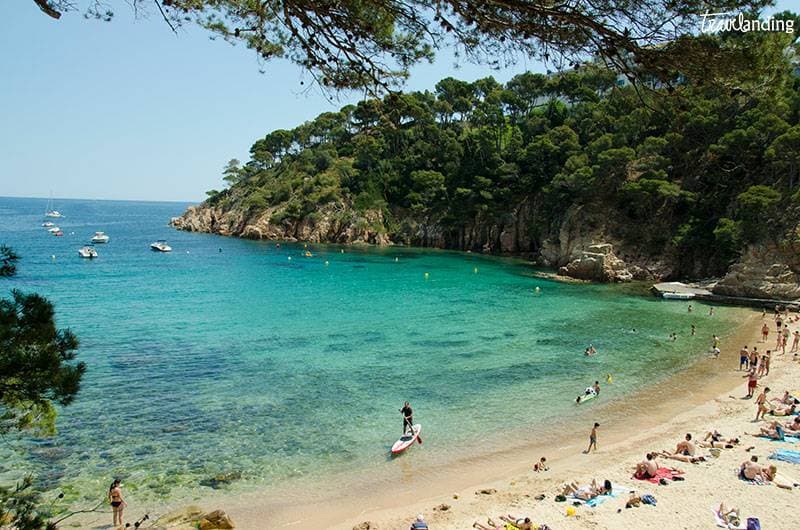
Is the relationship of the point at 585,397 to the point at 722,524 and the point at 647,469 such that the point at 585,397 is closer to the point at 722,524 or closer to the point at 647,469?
the point at 647,469

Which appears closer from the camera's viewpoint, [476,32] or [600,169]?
[476,32]

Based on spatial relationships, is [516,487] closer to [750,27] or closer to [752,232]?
[750,27]

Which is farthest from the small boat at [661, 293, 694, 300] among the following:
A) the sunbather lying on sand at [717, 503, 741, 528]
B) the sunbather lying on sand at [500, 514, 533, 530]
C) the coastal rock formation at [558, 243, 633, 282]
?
the sunbather lying on sand at [500, 514, 533, 530]

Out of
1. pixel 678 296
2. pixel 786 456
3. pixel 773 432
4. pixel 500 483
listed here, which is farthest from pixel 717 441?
pixel 678 296

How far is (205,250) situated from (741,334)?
5570 cm

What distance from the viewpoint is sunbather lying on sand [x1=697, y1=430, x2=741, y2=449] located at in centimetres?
1462

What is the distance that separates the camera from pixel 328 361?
2297cm

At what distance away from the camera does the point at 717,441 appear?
14836mm

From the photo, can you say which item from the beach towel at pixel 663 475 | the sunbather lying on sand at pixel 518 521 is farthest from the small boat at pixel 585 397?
the sunbather lying on sand at pixel 518 521

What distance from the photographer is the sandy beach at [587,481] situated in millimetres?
11211

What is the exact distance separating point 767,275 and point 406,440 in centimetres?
3147

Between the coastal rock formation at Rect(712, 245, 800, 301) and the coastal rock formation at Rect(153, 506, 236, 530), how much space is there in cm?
3647

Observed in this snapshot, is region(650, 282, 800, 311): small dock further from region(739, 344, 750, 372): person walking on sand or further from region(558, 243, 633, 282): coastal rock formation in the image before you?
region(739, 344, 750, 372): person walking on sand

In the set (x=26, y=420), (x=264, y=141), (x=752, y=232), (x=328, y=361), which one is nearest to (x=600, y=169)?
(x=752, y=232)
